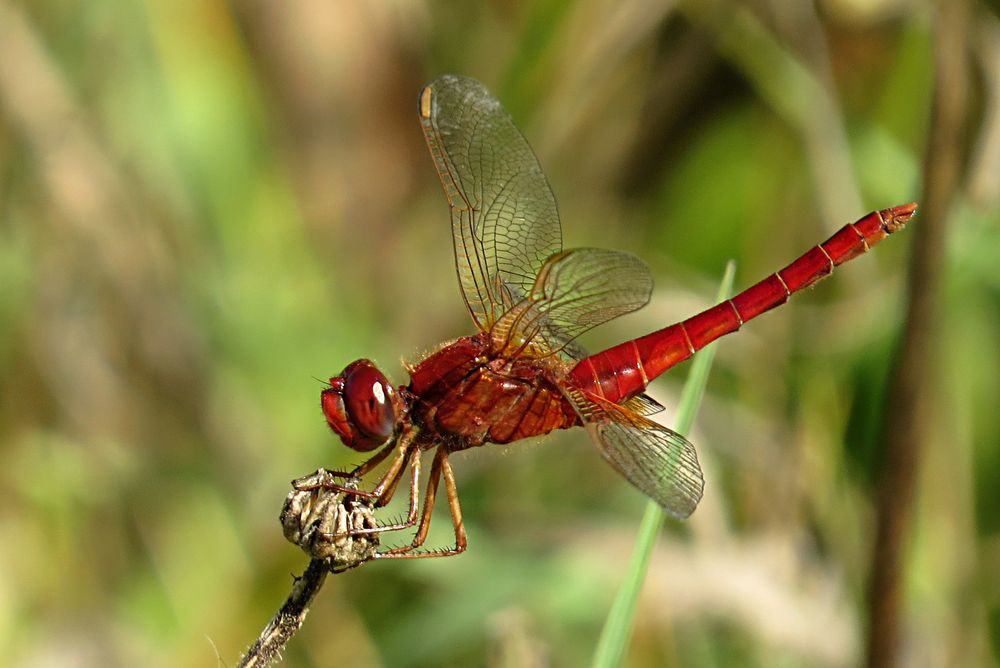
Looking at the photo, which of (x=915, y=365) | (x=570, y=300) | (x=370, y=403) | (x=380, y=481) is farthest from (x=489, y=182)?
(x=915, y=365)

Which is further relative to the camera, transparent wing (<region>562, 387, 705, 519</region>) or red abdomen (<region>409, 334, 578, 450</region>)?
red abdomen (<region>409, 334, 578, 450</region>)

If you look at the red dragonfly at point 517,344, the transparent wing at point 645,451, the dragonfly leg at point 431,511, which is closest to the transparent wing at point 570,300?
the red dragonfly at point 517,344

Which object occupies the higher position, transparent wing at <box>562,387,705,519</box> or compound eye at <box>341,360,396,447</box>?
compound eye at <box>341,360,396,447</box>

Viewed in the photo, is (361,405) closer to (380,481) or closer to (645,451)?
(380,481)

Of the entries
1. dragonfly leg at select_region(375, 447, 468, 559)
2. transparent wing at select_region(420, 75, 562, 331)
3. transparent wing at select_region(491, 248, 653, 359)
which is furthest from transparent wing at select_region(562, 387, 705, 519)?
transparent wing at select_region(420, 75, 562, 331)

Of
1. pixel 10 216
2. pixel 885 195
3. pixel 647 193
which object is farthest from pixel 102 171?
pixel 885 195

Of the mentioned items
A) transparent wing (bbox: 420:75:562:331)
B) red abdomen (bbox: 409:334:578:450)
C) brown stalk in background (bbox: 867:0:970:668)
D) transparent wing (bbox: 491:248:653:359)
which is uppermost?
transparent wing (bbox: 420:75:562:331)

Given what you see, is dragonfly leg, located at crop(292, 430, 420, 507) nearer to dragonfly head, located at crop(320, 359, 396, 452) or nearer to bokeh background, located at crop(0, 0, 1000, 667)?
dragonfly head, located at crop(320, 359, 396, 452)
